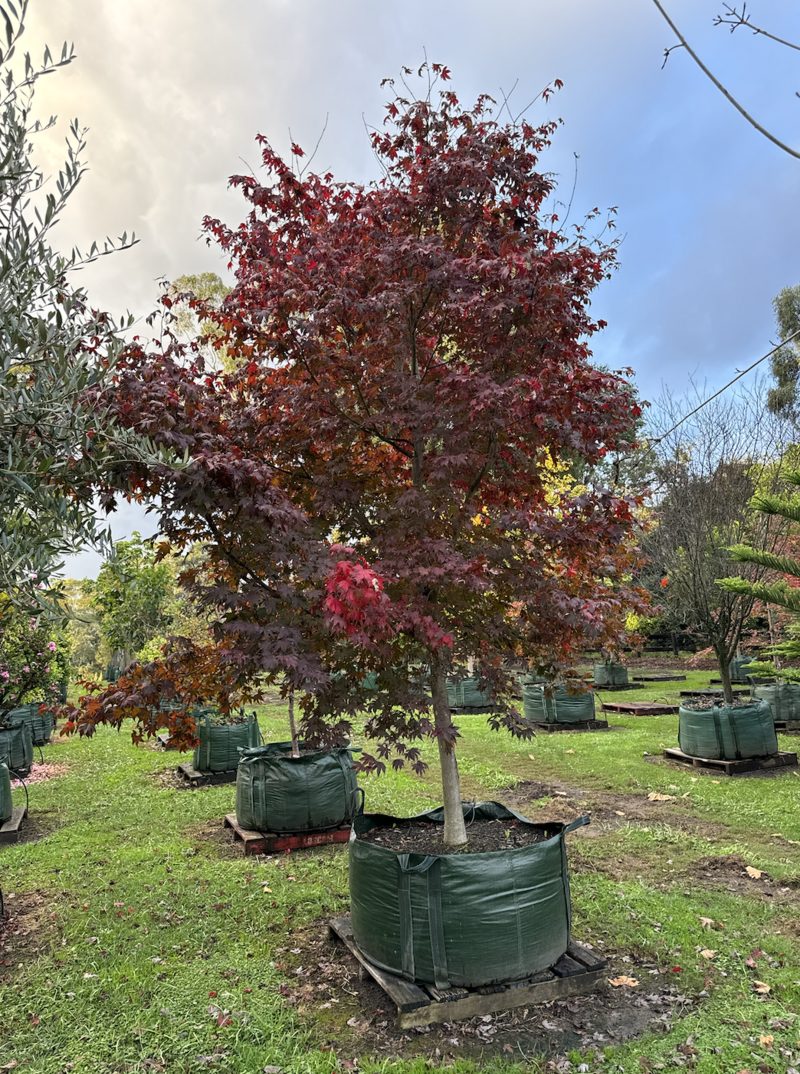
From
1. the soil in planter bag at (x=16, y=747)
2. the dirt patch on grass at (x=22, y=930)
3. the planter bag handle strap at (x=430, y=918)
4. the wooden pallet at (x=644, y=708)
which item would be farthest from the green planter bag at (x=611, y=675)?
the planter bag handle strap at (x=430, y=918)

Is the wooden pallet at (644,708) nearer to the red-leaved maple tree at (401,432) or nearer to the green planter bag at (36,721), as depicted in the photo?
the red-leaved maple tree at (401,432)

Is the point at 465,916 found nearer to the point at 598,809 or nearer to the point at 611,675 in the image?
the point at 598,809

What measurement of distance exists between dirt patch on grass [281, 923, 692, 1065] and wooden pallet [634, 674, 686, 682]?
1755cm

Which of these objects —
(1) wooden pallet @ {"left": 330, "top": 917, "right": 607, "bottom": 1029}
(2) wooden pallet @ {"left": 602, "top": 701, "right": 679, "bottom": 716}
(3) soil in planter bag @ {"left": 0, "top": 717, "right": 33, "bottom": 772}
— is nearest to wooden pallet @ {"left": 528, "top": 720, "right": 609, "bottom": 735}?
(2) wooden pallet @ {"left": 602, "top": 701, "right": 679, "bottom": 716}

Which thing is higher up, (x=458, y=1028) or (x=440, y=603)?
(x=440, y=603)

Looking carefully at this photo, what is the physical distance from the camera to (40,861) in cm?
654

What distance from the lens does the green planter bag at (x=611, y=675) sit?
61.9 ft

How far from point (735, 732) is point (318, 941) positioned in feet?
21.9

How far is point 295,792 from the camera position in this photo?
21.5 ft

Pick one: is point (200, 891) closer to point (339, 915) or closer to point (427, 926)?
point (339, 915)

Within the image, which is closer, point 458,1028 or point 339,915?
point 458,1028

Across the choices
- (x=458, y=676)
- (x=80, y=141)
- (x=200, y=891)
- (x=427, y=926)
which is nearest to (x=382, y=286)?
(x=80, y=141)

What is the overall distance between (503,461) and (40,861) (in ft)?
19.2

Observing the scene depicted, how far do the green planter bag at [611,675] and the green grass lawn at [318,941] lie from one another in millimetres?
10306
